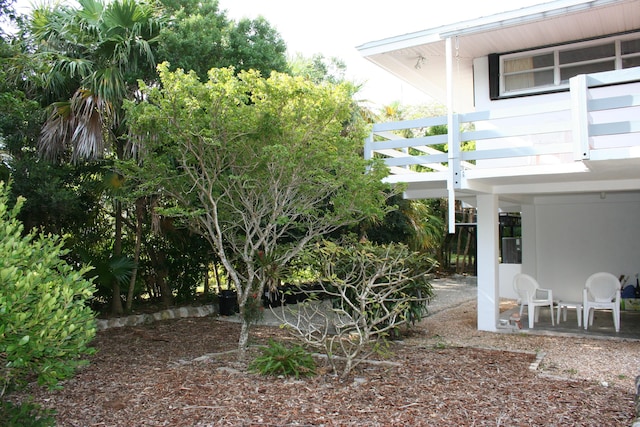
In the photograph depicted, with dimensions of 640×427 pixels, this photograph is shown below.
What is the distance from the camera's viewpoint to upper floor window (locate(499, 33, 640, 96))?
911 cm

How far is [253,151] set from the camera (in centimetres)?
717

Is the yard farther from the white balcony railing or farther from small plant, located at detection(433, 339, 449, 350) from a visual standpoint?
the white balcony railing

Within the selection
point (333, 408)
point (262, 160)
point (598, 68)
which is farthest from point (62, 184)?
point (598, 68)

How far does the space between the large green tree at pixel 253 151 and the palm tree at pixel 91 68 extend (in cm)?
208

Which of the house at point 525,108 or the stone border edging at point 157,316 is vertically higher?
the house at point 525,108

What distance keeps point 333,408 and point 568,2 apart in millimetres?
6674

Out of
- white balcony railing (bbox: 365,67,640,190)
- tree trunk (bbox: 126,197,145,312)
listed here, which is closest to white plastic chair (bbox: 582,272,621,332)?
white balcony railing (bbox: 365,67,640,190)

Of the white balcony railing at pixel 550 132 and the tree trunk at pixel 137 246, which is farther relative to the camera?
the tree trunk at pixel 137 246

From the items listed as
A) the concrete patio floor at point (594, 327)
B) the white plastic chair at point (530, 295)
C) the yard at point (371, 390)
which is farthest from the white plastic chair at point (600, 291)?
the yard at point (371, 390)

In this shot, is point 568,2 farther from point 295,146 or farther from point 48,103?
point 48,103

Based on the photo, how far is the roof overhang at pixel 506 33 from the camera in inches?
321

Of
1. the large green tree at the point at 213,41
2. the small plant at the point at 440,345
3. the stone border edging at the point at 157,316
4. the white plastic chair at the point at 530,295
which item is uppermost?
the large green tree at the point at 213,41

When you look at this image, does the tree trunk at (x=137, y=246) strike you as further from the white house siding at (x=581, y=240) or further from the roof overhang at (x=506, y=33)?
the white house siding at (x=581, y=240)

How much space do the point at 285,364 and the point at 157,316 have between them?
540 cm
